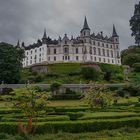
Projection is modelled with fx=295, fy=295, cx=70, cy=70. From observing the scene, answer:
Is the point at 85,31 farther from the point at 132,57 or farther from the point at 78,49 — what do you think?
the point at 132,57

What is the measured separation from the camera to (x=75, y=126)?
18.3 meters

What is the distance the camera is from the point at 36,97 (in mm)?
18891

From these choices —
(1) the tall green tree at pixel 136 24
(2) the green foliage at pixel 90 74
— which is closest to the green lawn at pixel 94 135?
(2) the green foliage at pixel 90 74

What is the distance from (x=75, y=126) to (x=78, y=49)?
82410mm

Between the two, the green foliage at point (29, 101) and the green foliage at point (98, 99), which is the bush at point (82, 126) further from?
the green foliage at point (98, 99)

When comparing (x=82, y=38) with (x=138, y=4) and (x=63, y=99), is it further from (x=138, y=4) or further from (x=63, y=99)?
(x=63, y=99)

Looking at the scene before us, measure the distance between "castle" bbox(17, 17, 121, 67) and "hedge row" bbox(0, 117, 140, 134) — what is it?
75.8 metres

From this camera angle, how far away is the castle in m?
99.4

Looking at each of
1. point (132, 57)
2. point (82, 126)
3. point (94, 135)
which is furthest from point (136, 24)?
point (94, 135)

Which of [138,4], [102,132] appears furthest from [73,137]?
[138,4]

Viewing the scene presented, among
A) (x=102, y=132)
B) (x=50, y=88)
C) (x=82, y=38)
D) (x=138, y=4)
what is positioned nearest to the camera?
(x=102, y=132)

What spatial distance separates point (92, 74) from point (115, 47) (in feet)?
149

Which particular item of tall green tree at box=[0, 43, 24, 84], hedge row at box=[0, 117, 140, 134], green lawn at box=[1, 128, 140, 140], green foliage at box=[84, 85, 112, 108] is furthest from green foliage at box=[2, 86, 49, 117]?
tall green tree at box=[0, 43, 24, 84]

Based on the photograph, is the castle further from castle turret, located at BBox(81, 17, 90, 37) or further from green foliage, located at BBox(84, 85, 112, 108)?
green foliage, located at BBox(84, 85, 112, 108)
